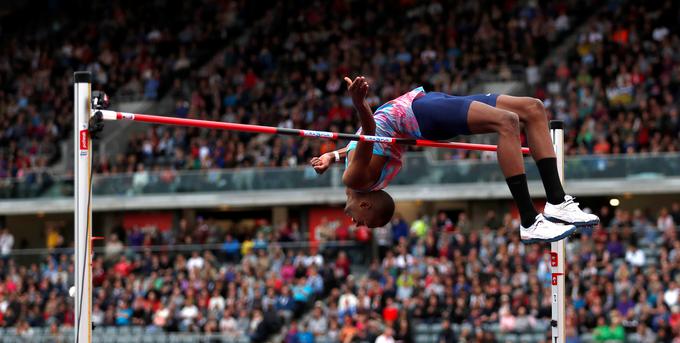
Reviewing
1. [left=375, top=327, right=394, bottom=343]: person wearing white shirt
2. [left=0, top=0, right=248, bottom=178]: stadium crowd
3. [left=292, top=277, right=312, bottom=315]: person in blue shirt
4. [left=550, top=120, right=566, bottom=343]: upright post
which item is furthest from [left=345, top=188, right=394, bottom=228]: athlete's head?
[left=0, top=0, right=248, bottom=178]: stadium crowd

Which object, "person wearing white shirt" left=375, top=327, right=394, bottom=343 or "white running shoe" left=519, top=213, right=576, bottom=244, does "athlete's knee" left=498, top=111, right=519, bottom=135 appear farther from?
"person wearing white shirt" left=375, top=327, right=394, bottom=343

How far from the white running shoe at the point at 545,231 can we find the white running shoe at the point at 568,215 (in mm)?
30

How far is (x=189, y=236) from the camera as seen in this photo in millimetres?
20328

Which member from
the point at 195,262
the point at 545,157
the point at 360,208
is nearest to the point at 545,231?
the point at 545,157

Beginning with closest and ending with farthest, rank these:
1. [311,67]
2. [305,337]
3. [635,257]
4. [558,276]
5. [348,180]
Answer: [348,180]
[558,276]
[305,337]
[635,257]
[311,67]

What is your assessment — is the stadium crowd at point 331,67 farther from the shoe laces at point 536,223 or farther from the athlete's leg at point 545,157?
the shoe laces at point 536,223

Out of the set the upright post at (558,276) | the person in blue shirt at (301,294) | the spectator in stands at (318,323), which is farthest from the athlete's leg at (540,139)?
the person in blue shirt at (301,294)

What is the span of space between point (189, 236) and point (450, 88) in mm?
5688

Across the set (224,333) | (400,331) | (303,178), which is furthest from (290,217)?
(400,331)

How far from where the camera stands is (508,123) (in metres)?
6.75

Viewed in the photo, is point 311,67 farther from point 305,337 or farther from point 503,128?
point 503,128

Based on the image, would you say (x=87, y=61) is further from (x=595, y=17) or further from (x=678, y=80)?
(x=678, y=80)

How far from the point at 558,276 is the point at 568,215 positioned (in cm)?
189

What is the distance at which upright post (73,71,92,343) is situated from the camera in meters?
6.28
